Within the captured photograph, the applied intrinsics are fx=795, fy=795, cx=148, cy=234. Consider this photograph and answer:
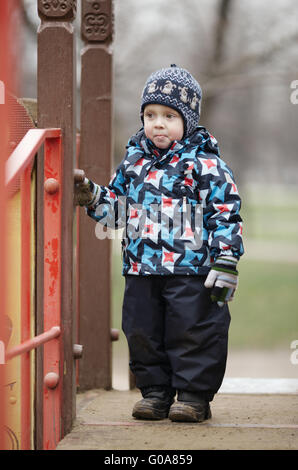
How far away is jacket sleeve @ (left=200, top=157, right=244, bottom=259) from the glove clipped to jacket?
1.37ft

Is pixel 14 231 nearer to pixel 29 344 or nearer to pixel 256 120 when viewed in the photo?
pixel 29 344

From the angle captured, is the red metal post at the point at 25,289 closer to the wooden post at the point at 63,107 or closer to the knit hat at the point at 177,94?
the wooden post at the point at 63,107

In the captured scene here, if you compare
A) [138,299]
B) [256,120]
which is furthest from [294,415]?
[256,120]

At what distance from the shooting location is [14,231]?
293 cm

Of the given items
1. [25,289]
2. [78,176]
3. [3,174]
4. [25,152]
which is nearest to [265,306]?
[78,176]

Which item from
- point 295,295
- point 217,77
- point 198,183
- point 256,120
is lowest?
point 295,295

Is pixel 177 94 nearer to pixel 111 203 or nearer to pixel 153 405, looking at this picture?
pixel 111 203

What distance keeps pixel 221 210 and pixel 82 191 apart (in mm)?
521

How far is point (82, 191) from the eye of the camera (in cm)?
294

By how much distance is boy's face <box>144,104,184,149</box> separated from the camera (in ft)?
9.62

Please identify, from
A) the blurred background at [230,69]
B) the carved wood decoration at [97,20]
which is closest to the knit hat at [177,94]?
the carved wood decoration at [97,20]
